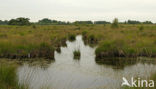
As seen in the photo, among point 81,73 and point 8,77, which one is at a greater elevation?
point 8,77

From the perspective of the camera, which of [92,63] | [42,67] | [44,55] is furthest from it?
[44,55]

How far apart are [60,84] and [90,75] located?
1.53m

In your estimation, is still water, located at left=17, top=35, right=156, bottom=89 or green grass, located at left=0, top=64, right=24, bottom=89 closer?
green grass, located at left=0, top=64, right=24, bottom=89

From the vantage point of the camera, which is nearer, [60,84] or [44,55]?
[60,84]

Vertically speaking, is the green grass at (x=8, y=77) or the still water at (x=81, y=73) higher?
the green grass at (x=8, y=77)

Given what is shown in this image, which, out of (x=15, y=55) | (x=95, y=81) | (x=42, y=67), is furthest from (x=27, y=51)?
(x=95, y=81)

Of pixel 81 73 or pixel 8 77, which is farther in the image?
pixel 81 73

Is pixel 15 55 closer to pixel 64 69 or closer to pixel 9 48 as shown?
pixel 9 48

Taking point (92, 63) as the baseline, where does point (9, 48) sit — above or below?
above

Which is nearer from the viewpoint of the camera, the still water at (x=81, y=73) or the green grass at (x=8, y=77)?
the green grass at (x=8, y=77)

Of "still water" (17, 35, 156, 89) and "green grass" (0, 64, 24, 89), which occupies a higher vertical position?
"green grass" (0, 64, 24, 89)

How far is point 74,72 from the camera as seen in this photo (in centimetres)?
732

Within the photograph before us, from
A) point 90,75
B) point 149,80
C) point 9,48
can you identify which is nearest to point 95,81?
point 90,75

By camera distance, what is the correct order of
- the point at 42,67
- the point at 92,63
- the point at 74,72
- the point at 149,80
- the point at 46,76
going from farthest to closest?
1. the point at 92,63
2. the point at 42,67
3. the point at 74,72
4. the point at 46,76
5. the point at 149,80
